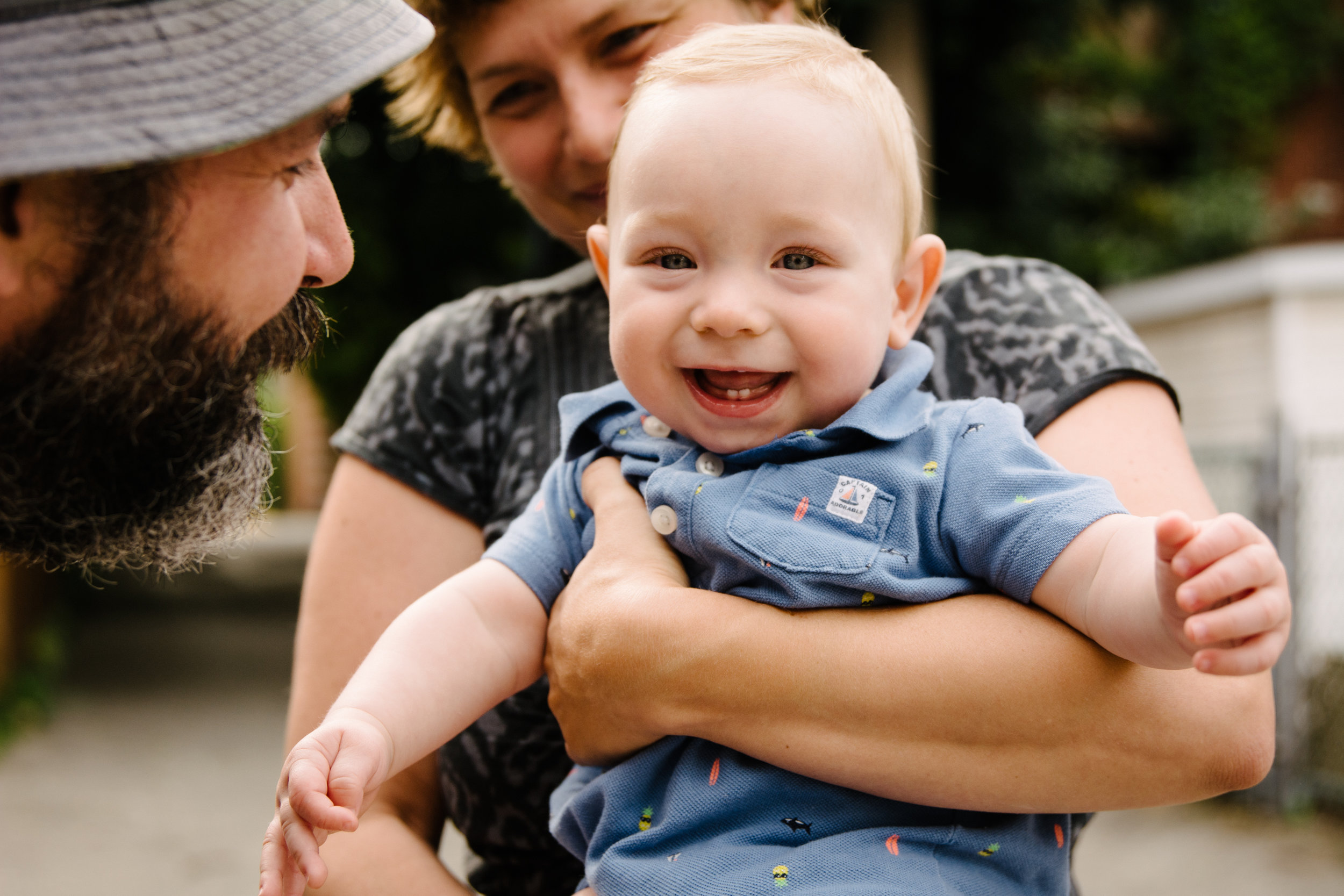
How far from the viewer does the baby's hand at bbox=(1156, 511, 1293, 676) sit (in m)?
1.15

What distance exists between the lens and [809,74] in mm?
1617

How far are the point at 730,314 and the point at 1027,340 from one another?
1.77 feet

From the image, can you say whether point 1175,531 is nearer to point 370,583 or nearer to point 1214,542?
point 1214,542

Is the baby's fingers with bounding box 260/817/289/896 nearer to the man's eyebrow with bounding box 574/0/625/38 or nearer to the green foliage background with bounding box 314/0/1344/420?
the man's eyebrow with bounding box 574/0/625/38

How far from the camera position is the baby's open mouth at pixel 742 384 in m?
1.60

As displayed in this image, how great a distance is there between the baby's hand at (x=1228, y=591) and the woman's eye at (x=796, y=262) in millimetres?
609

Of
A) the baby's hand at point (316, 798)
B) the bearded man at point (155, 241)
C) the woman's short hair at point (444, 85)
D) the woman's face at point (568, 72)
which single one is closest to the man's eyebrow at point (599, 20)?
the woman's face at point (568, 72)

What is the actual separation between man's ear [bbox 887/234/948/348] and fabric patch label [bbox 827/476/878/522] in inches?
10.8

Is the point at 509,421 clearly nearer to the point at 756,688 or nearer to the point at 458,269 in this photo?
the point at 756,688

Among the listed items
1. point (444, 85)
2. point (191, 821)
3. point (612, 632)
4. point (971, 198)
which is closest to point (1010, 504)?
point (612, 632)

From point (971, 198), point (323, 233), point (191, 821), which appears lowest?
point (191, 821)

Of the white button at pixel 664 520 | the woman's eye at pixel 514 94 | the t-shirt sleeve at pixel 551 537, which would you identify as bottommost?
the t-shirt sleeve at pixel 551 537

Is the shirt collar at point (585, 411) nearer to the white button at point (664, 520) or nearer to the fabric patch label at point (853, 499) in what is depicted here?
the white button at point (664, 520)

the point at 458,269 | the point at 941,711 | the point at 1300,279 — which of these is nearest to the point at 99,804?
the point at 458,269
